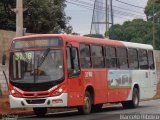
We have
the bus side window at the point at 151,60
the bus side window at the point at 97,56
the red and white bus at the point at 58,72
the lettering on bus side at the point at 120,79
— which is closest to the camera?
the red and white bus at the point at 58,72

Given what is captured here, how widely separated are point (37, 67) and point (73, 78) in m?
1.40

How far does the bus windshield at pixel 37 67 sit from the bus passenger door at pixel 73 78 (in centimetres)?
43

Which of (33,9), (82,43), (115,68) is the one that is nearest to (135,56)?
(115,68)

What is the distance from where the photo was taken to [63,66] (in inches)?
782

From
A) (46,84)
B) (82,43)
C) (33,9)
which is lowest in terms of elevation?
(46,84)

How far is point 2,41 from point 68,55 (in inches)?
387

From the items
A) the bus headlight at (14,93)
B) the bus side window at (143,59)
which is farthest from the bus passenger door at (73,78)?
the bus side window at (143,59)

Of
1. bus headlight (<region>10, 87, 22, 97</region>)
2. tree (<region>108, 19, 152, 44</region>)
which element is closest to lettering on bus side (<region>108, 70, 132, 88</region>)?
bus headlight (<region>10, 87, 22, 97</region>)

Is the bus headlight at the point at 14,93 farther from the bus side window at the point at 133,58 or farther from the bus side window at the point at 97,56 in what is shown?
the bus side window at the point at 133,58

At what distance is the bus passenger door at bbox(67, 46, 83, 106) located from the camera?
792 inches

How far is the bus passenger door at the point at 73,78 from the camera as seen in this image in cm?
2012

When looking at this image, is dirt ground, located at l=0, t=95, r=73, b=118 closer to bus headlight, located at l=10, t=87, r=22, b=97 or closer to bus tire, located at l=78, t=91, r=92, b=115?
bus headlight, located at l=10, t=87, r=22, b=97

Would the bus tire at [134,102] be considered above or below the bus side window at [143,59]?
below

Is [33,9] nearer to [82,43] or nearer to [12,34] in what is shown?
[12,34]
